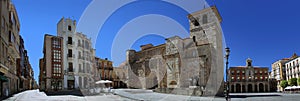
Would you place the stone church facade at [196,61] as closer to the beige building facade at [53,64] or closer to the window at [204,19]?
the window at [204,19]

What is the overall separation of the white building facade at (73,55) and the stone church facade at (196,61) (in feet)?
41.9

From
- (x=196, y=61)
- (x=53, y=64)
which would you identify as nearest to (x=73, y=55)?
(x=53, y=64)

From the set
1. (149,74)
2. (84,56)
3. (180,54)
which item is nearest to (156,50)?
(149,74)

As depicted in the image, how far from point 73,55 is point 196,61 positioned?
20104mm

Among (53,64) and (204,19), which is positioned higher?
(204,19)

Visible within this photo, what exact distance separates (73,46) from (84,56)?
10.5ft

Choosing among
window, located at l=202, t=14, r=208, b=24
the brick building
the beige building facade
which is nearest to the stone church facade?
window, located at l=202, t=14, r=208, b=24

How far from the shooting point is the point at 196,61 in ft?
106

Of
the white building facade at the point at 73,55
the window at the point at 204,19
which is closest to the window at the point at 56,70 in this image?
the white building facade at the point at 73,55

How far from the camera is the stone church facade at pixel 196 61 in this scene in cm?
3066

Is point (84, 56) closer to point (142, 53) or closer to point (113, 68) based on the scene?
point (142, 53)

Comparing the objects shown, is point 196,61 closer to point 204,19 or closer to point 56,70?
point 204,19

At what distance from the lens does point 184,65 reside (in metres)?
33.9

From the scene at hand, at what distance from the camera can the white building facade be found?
36750 mm
